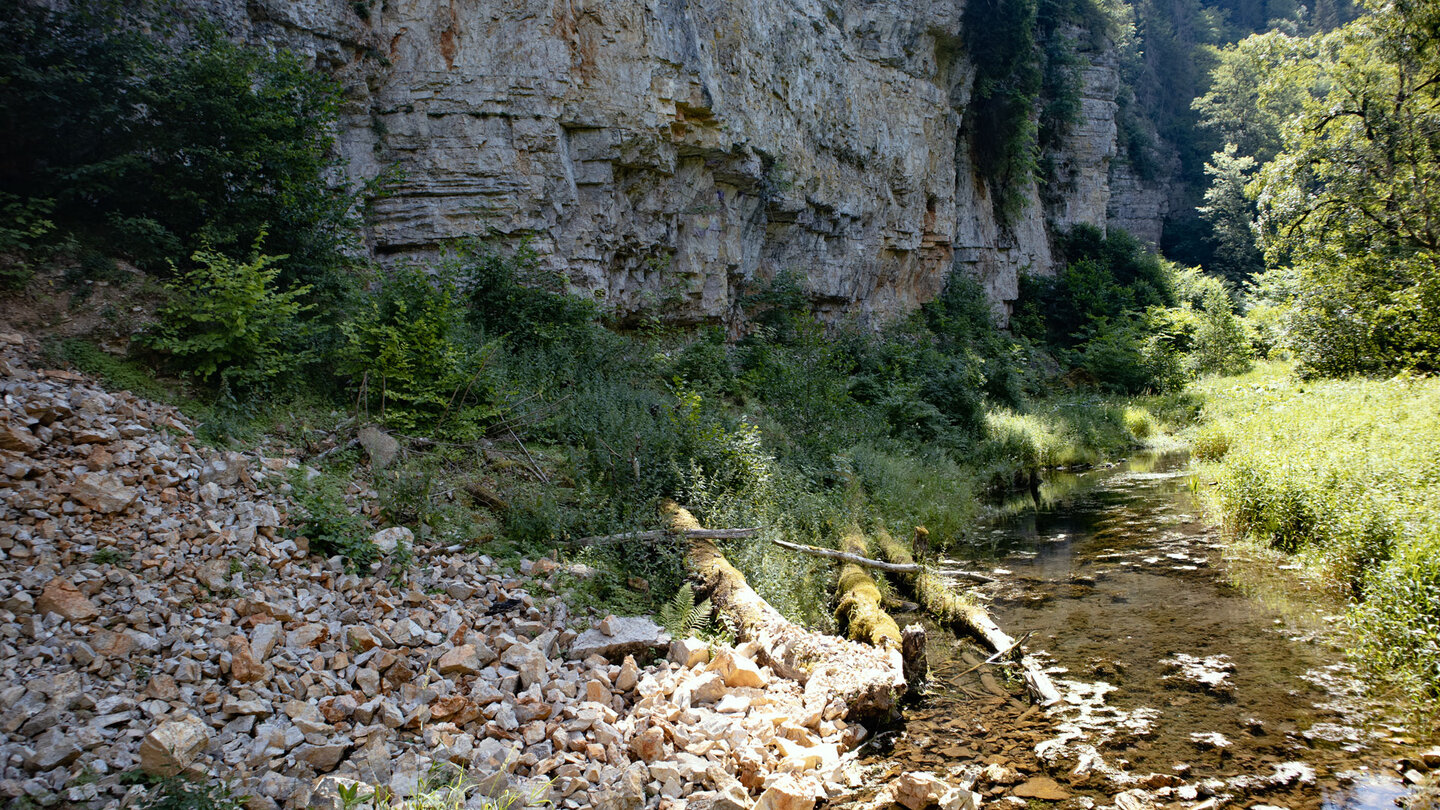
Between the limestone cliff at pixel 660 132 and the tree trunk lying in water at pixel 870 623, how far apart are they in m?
7.95

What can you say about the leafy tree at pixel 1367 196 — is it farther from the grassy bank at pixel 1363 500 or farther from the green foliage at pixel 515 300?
the green foliage at pixel 515 300

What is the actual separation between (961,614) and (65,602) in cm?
684

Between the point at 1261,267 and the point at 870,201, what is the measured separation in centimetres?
2995

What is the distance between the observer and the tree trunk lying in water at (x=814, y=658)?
4938 mm

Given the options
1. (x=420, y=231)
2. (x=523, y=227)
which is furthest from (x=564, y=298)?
(x=420, y=231)

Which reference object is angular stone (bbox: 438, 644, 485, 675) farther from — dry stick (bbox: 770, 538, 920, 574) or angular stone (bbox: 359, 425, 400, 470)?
dry stick (bbox: 770, 538, 920, 574)

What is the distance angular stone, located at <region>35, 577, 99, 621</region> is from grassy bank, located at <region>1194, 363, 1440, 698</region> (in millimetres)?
8509

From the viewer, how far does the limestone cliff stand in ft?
37.2

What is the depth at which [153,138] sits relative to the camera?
7.15 meters

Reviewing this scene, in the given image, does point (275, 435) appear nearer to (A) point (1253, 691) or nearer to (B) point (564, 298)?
(B) point (564, 298)

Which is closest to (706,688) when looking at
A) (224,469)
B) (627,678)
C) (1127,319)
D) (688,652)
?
(688,652)

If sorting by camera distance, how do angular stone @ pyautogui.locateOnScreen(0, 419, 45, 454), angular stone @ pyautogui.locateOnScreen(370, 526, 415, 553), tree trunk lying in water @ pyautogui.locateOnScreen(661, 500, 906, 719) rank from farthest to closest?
angular stone @ pyautogui.locateOnScreen(370, 526, 415, 553) → tree trunk lying in water @ pyautogui.locateOnScreen(661, 500, 906, 719) → angular stone @ pyautogui.locateOnScreen(0, 419, 45, 454)

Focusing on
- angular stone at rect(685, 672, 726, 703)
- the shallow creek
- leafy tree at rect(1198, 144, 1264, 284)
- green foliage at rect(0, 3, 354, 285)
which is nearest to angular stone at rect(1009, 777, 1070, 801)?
the shallow creek

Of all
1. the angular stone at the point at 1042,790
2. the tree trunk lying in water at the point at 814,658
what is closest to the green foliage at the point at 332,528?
the tree trunk lying in water at the point at 814,658
